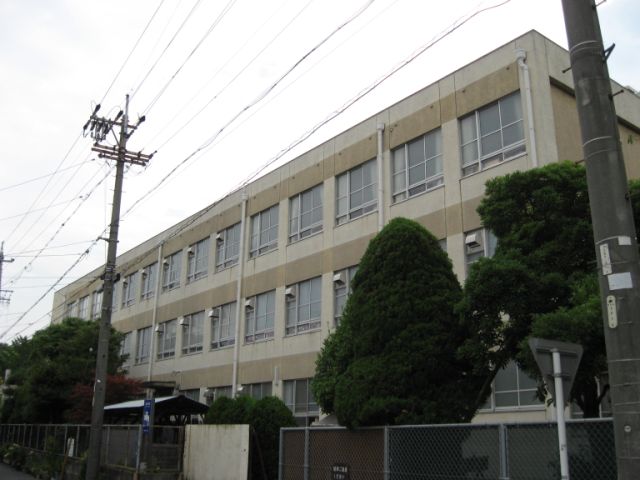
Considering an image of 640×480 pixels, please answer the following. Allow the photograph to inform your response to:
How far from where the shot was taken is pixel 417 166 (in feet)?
67.8

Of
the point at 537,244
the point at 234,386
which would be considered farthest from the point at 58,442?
the point at 537,244

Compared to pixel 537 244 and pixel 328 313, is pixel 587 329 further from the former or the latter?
pixel 328 313

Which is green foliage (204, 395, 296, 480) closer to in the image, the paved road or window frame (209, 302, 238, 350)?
window frame (209, 302, 238, 350)

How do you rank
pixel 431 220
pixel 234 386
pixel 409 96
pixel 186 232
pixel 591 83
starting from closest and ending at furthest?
pixel 591 83, pixel 431 220, pixel 409 96, pixel 234 386, pixel 186 232

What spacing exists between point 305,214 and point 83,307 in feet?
102

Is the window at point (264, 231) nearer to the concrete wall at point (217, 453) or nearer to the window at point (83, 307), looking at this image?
the concrete wall at point (217, 453)

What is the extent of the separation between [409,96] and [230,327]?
45.3 ft

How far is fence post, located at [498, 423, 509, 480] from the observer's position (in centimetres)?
773

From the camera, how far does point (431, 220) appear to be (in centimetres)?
1948

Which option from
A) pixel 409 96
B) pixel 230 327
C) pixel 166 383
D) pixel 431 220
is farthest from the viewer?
pixel 166 383

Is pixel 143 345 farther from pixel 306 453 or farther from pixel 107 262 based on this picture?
pixel 306 453

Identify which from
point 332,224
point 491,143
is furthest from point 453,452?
point 332,224

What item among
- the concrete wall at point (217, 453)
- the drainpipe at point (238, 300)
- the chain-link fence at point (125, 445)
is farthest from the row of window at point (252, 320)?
the concrete wall at point (217, 453)

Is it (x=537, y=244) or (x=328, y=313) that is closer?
(x=537, y=244)
